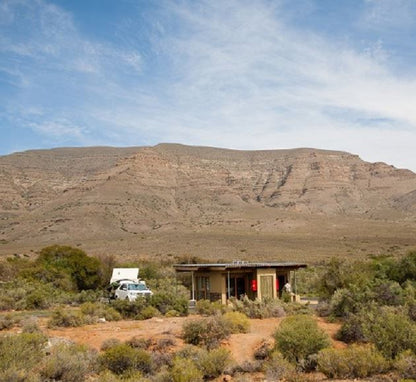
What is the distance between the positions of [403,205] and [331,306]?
4225 inches

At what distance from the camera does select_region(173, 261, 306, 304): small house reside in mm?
29438

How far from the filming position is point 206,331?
1755 cm

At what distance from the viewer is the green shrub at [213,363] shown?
13.8 m

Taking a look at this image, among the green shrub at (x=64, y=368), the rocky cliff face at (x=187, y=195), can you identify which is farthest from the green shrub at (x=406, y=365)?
the rocky cliff face at (x=187, y=195)

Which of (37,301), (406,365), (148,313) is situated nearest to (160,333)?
(148,313)

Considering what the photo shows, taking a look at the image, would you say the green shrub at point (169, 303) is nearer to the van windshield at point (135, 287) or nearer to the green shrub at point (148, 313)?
the green shrub at point (148, 313)

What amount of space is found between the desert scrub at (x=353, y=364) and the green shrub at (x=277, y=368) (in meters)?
0.82

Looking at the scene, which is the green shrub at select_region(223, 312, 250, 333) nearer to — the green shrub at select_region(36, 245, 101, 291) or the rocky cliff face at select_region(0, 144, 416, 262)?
the green shrub at select_region(36, 245, 101, 291)

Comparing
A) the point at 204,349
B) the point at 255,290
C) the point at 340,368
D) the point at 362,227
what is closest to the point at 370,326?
the point at 340,368

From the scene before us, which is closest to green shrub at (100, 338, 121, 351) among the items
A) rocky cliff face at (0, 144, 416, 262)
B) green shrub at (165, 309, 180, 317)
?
green shrub at (165, 309, 180, 317)

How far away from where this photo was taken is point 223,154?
157 m

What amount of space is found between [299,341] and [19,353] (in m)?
7.22

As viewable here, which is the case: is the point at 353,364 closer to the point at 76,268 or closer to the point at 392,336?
the point at 392,336

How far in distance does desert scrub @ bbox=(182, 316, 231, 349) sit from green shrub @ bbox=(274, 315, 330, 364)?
8.43 ft
